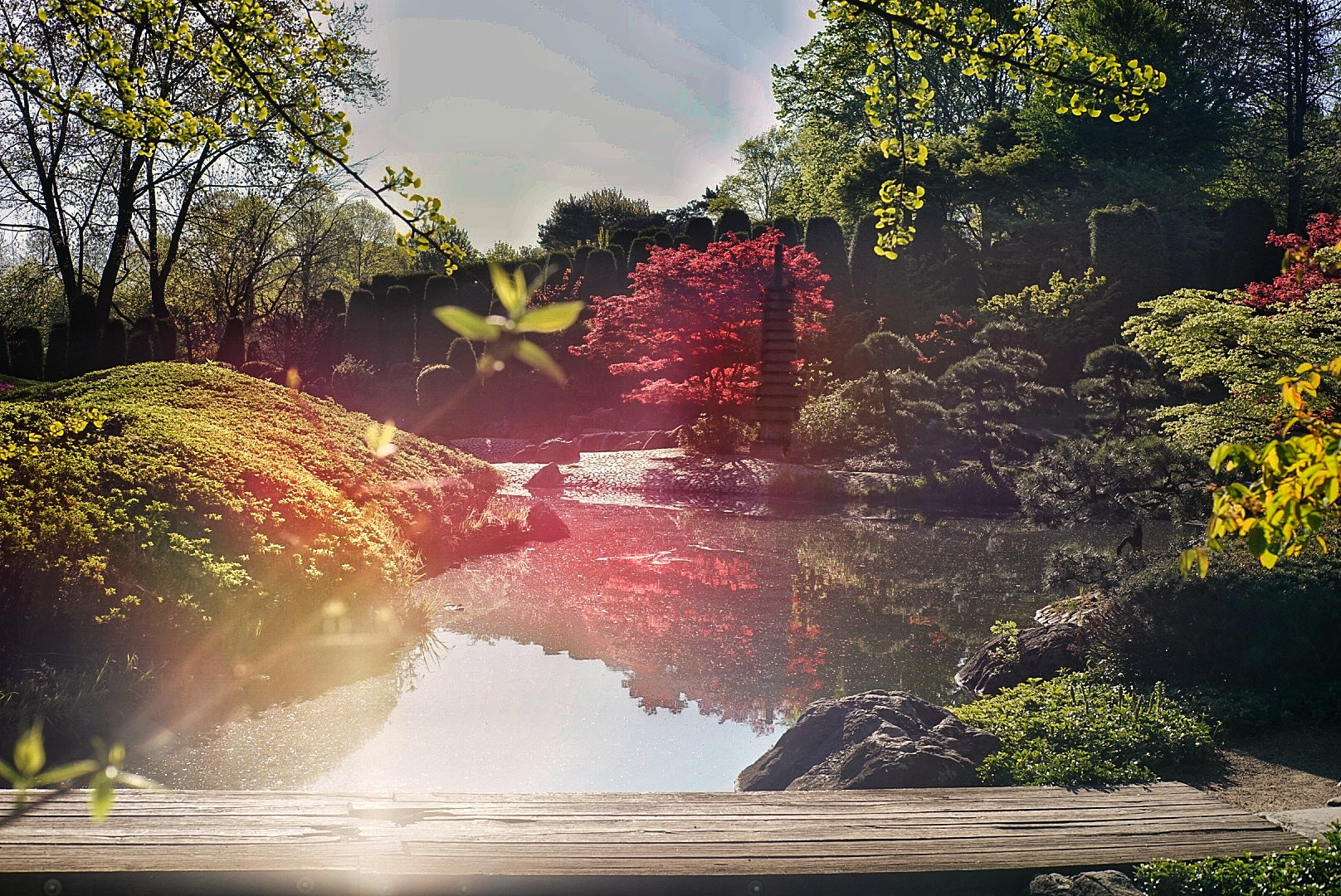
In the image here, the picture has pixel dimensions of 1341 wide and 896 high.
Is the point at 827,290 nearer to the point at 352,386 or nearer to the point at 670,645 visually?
the point at 352,386

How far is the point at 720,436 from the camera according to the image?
61.5ft

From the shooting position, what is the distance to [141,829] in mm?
3492

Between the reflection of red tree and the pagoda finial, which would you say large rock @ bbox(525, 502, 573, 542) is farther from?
the pagoda finial

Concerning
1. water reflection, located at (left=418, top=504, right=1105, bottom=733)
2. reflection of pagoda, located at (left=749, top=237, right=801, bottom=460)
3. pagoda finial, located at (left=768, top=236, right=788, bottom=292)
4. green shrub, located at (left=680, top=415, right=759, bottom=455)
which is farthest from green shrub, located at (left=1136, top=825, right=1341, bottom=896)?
green shrub, located at (left=680, top=415, right=759, bottom=455)

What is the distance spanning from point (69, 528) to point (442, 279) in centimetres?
2666

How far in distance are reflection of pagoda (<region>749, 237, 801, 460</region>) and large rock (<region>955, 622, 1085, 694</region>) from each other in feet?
34.5

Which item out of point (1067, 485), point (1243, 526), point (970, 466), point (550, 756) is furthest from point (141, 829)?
point (970, 466)

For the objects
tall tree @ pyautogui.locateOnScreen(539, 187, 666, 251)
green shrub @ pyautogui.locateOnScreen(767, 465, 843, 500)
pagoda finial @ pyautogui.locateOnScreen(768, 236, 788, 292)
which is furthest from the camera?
tall tree @ pyautogui.locateOnScreen(539, 187, 666, 251)

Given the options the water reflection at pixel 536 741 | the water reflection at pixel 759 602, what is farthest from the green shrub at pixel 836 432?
the water reflection at pixel 536 741

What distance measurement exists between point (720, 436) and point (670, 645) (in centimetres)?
1135

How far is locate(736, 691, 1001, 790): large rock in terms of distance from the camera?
4746 mm

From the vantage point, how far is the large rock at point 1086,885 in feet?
11.0

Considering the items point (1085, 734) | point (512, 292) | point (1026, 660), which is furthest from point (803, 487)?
point (512, 292)

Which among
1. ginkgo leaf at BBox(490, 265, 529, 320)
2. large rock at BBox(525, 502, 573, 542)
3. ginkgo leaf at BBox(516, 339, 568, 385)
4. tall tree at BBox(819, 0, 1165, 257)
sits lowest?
large rock at BBox(525, 502, 573, 542)
